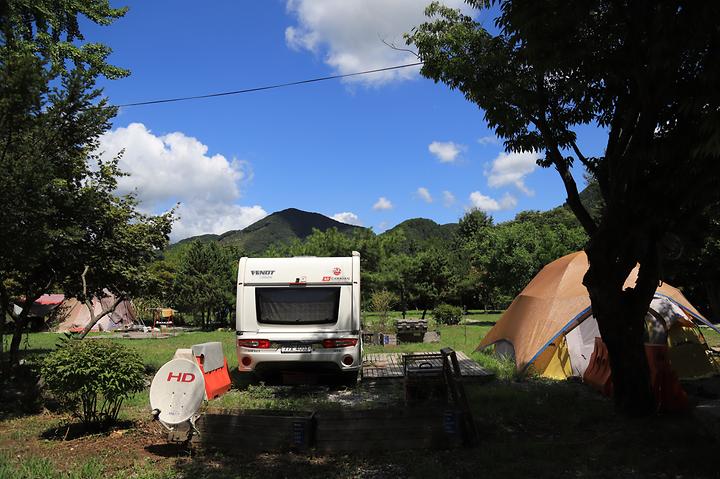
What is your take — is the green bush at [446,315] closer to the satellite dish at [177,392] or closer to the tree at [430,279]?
the tree at [430,279]

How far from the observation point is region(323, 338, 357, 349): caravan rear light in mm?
9805

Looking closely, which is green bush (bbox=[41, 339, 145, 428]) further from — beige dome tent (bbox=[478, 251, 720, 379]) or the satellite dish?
beige dome tent (bbox=[478, 251, 720, 379])

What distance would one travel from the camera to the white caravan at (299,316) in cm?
981

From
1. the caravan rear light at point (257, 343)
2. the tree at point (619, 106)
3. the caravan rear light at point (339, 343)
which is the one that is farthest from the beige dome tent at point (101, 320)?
the tree at point (619, 106)

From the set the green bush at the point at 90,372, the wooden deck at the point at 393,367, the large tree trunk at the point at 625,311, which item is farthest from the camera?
the wooden deck at the point at 393,367

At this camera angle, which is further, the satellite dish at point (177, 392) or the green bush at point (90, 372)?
the green bush at point (90, 372)

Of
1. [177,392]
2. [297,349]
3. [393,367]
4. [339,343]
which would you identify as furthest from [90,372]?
[393,367]

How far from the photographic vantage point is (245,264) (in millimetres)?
10797

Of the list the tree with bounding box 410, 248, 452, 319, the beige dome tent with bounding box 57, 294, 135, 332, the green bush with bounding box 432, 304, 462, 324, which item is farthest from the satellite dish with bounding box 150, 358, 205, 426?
the tree with bounding box 410, 248, 452, 319

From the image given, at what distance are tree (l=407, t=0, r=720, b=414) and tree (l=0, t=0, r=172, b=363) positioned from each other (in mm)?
6213

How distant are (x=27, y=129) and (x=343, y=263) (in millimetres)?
5841

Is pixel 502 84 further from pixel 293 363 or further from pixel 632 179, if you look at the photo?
pixel 293 363

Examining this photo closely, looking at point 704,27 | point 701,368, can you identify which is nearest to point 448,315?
point 701,368

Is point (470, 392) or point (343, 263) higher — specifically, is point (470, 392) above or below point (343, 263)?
below
